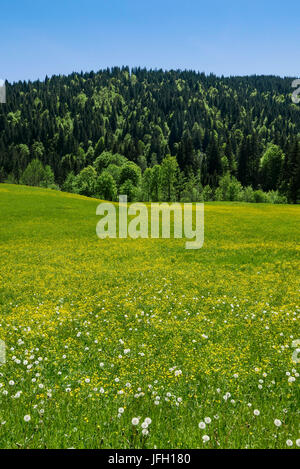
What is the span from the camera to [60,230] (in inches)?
1358

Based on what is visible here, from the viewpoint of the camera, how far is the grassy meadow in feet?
16.7

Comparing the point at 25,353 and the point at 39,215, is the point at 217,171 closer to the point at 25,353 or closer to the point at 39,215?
the point at 39,215

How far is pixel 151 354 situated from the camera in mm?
7883

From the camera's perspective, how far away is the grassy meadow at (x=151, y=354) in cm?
510
